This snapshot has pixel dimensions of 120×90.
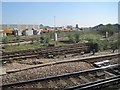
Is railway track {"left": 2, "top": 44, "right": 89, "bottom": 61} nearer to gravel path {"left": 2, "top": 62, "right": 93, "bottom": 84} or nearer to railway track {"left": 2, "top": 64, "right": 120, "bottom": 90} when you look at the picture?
gravel path {"left": 2, "top": 62, "right": 93, "bottom": 84}

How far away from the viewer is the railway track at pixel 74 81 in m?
7.27

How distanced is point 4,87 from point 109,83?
12.1 ft

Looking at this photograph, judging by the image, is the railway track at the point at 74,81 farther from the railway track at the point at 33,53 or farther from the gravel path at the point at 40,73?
the railway track at the point at 33,53

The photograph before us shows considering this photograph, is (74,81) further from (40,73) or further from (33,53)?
(33,53)

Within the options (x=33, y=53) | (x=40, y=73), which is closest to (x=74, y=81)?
(x=40, y=73)

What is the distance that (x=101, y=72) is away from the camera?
9.36 meters

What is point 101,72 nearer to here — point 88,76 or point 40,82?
point 88,76

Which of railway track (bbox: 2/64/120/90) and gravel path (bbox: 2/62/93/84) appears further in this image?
gravel path (bbox: 2/62/93/84)

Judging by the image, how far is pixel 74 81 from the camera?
8.19 m

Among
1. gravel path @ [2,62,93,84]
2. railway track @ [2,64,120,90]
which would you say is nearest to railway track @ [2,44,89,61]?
gravel path @ [2,62,93,84]

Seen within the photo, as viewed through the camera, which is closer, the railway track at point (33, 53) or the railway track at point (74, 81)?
the railway track at point (74, 81)

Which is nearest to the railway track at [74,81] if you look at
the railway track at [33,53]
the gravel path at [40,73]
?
the gravel path at [40,73]

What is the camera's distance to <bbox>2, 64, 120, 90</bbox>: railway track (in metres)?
7.27

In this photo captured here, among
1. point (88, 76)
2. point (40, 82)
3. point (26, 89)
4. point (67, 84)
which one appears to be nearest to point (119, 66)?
point (88, 76)
